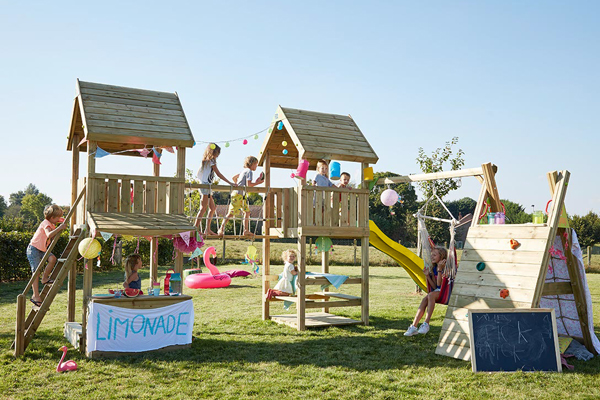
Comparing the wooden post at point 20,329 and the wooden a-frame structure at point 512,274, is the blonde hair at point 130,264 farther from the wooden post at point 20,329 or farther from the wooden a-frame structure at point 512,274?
the wooden a-frame structure at point 512,274

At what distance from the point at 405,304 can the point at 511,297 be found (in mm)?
6943

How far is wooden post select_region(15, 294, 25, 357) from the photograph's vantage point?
25.3 ft

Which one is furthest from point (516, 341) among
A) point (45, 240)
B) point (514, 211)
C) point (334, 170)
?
point (514, 211)

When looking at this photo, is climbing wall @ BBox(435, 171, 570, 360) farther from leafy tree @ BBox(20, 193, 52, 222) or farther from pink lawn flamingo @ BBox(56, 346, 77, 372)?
leafy tree @ BBox(20, 193, 52, 222)

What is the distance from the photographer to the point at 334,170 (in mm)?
11406

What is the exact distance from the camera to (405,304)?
560 inches

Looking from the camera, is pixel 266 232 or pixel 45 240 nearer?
pixel 45 240

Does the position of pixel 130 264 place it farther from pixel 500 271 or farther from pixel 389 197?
pixel 500 271

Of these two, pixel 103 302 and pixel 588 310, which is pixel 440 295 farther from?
pixel 103 302

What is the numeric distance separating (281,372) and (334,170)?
211 inches

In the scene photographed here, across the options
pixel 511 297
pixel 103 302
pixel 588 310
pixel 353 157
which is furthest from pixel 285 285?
pixel 588 310

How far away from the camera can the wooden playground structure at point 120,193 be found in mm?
8094

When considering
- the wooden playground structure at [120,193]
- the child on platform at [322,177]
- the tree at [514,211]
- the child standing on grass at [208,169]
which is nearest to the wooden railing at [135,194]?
the wooden playground structure at [120,193]

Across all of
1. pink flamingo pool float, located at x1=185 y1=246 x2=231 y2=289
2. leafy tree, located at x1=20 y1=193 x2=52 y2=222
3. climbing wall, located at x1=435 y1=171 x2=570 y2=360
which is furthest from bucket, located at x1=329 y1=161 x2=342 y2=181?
leafy tree, located at x1=20 y1=193 x2=52 y2=222
